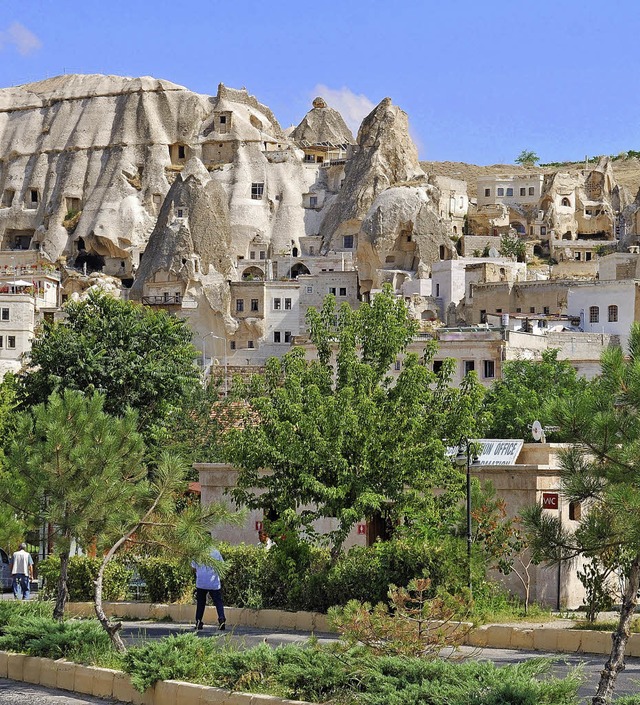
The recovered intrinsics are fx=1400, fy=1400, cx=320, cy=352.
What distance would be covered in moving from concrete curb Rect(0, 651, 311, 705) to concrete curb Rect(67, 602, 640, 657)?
287cm

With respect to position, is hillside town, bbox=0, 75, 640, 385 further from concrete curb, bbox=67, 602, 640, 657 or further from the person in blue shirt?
the person in blue shirt

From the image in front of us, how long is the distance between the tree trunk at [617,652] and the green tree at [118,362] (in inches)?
1214

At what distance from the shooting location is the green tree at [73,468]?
1888cm

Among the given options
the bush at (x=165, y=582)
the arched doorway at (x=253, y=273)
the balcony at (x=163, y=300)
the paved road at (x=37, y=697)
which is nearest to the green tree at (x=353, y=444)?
the bush at (x=165, y=582)

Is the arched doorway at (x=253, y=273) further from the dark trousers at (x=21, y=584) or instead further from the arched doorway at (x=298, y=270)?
the dark trousers at (x=21, y=584)

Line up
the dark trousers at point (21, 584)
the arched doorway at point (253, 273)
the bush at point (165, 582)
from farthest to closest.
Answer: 1. the arched doorway at point (253, 273)
2. the dark trousers at point (21, 584)
3. the bush at point (165, 582)

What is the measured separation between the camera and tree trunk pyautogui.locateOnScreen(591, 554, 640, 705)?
13445 mm

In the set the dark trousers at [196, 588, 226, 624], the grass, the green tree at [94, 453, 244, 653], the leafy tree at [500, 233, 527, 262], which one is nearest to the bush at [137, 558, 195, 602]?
the dark trousers at [196, 588, 226, 624]

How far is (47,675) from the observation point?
17625 millimetres

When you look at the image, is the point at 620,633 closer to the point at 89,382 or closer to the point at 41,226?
the point at 89,382

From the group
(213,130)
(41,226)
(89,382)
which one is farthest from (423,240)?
(89,382)

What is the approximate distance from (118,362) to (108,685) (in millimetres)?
30071

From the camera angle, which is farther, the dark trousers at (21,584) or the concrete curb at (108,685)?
the dark trousers at (21,584)

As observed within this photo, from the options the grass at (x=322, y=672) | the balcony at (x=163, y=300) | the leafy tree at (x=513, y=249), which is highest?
the leafy tree at (x=513, y=249)
